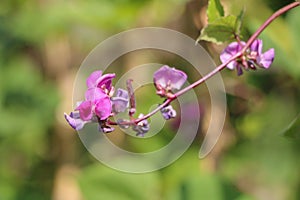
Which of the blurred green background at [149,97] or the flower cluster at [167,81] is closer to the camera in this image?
the flower cluster at [167,81]

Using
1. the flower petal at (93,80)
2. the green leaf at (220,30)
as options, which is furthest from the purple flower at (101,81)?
the green leaf at (220,30)

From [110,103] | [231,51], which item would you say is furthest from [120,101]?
[231,51]

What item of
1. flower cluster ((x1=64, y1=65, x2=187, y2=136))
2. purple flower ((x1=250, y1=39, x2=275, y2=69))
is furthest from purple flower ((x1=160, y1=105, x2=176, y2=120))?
purple flower ((x1=250, y1=39, x2=275, y2=69))

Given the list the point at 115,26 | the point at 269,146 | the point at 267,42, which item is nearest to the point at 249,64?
the point at 267,42

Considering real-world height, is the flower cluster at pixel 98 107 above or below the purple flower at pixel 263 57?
above

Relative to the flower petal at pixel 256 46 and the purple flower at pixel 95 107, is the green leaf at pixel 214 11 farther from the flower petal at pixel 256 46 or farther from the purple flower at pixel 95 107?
the purple flower at pixel 95 107

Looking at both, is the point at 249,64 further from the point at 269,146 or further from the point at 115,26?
the point at 115,26

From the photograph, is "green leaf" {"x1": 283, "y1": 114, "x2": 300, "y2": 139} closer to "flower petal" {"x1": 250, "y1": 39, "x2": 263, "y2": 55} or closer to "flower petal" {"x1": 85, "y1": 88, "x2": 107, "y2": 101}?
"flower petal" {"x1": 250, "y1": 39, "x2": 263, "y2": 55}

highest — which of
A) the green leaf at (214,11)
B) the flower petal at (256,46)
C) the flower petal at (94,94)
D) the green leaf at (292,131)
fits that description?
the green leaf at (214,11)
